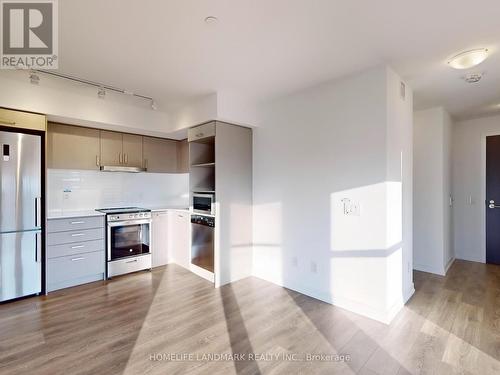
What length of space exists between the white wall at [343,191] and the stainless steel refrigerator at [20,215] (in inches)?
114

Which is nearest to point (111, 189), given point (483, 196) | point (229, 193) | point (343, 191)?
point (229, 193)

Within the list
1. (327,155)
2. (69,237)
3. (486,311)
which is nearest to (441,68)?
(327,155)

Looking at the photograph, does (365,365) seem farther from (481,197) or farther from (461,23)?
(481,197)

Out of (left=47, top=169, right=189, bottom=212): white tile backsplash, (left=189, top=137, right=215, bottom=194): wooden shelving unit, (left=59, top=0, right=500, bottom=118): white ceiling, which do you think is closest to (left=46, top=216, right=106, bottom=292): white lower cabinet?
(left=47, top=169, right=189, bottom=212): white tile backsplash

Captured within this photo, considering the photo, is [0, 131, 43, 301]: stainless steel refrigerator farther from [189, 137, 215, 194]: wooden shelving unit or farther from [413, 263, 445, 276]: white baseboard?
[413, 263, 445, 276]: white baseboard

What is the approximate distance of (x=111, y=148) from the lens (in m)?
4.05

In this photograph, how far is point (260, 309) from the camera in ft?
9.32

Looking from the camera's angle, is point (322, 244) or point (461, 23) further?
point (322, 244)

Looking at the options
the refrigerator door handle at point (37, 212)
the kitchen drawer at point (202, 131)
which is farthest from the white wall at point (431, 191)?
the refrigerator door handle at point (37, 212)

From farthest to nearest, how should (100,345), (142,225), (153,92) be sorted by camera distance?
(142,225)
(153,92)
(100,345)

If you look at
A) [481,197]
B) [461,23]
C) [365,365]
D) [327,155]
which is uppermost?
[461,23]

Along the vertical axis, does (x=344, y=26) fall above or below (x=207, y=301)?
above

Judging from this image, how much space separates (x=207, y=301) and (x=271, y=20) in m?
2.90

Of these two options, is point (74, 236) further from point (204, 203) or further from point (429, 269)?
point (429, 269)
